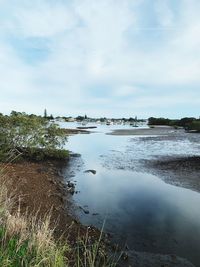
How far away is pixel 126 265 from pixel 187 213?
566 cm

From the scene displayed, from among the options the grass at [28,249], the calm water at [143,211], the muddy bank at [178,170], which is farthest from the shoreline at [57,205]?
the muddy bank at [178,170]

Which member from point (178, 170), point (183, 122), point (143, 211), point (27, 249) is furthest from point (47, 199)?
point (183, 122)

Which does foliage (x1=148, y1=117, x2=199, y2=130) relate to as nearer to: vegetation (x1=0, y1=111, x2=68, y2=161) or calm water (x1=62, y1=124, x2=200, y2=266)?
vegetation (x1=0, y1=111, x2=68, y2=161)

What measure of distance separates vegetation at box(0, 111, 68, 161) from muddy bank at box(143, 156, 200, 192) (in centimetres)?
758

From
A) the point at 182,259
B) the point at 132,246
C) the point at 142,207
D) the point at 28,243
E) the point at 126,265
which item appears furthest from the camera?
the point at 142,207

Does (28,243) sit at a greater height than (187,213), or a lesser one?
greater

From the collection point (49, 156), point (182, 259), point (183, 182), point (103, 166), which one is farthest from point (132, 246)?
point (49, 156)

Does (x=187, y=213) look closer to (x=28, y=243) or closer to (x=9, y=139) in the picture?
(x=28, y=243)

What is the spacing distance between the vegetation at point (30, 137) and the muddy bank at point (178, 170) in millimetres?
7576

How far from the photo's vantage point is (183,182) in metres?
21.0

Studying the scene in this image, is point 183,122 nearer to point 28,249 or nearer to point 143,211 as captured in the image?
point 143,211

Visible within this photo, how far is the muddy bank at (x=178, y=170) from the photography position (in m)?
21.0

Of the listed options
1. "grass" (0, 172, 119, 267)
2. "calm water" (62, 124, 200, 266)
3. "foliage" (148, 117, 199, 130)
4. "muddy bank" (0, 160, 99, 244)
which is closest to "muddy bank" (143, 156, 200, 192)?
"calm water" (62, 124, 200, 266)

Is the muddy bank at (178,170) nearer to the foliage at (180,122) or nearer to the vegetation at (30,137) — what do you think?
the vegetation at (30,137)
